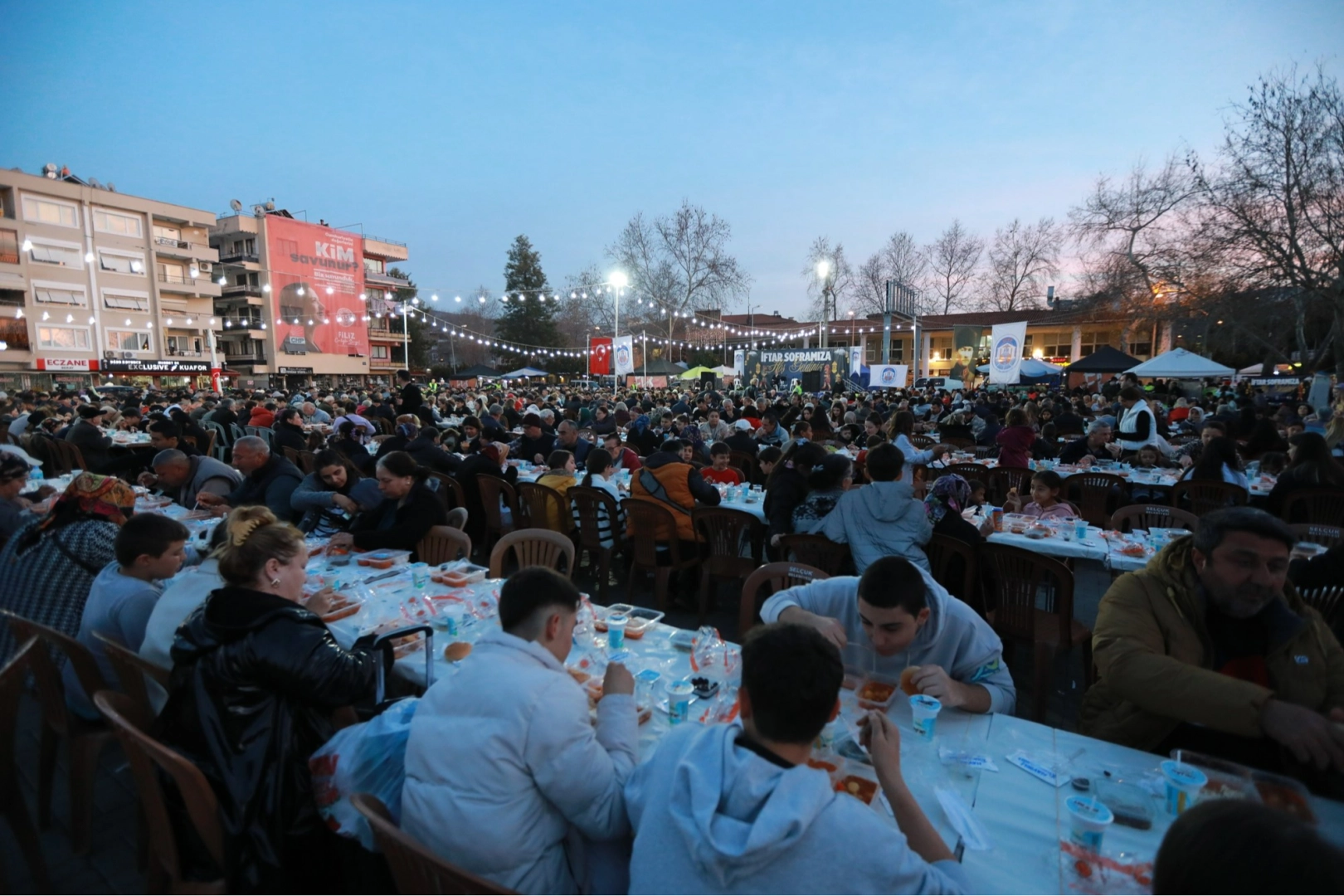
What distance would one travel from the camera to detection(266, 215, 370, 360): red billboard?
130ft

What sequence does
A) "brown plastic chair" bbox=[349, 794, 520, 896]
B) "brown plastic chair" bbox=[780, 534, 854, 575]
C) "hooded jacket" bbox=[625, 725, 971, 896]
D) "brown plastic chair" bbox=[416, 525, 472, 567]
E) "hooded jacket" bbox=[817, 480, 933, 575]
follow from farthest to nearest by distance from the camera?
1. "brown plastic chair" bbox=[416, 525, 472, 567]
2. "brown plastic chair" bbox=[780, 534, 854, 575]
3. "hooded jacket" bbox=[817, 480, 933, 575]
4. "brown plastic chair" bbox=[349, 794, 520, 896]
5. "hooded jacket" bbox=[625, 725, 971, 896]

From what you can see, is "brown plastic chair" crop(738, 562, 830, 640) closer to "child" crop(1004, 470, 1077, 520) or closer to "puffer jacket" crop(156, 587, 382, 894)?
"puffer jacket" crop(156, 587, 382, 894)

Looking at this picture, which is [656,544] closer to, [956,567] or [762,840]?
[956,567]

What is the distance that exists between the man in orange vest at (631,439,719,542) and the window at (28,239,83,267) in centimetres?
4065

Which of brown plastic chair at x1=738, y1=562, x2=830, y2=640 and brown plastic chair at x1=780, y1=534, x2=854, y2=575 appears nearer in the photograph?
brown plastic chair at x1=738, y1=562, x2=830, y2=640

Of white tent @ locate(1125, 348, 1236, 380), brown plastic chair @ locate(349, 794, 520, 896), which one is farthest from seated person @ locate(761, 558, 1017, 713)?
white tent @ locate(1125, 348, 1236, 380)

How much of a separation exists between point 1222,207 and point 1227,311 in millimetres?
2740

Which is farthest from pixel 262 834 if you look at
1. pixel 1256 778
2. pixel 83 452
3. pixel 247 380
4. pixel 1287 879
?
pixel 247 380

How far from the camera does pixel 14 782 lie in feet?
8.11

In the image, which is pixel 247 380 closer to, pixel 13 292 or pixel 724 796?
pixel 13 292

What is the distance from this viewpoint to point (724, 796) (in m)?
1.25

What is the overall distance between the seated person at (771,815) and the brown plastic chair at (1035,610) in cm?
278

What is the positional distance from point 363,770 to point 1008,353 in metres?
16.3

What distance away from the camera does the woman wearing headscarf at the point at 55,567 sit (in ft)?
10.8
